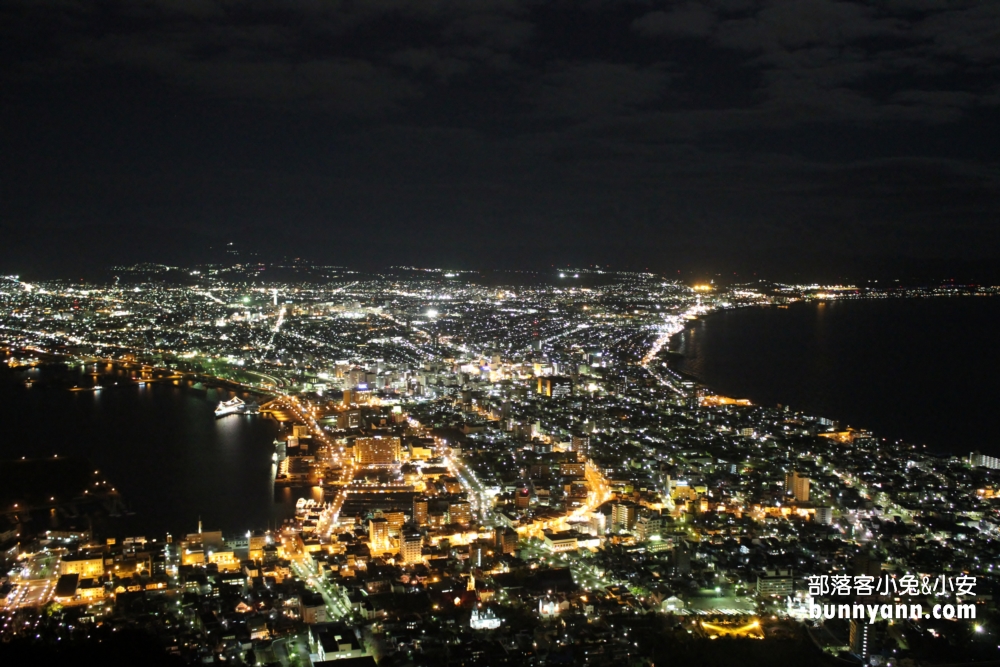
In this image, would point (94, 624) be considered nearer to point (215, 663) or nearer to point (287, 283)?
point (215, 663)

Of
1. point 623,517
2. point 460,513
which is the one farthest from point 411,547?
point 623,517

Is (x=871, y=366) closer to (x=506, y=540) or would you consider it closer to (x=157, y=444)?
(x=506, y=540)

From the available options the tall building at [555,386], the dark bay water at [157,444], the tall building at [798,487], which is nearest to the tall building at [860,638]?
the tall building at [798,487]

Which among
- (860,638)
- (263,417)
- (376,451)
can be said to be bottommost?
(263,417)

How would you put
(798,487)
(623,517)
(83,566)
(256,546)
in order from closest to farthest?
(83,566), (256,546), (623,517), (798,487)

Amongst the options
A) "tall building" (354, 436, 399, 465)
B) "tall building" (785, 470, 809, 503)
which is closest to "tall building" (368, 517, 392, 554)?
"tall building" (354, 436, 399, 465)

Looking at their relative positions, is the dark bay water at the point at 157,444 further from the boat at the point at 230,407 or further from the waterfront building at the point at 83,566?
the waterfront building at the point at 83,566
